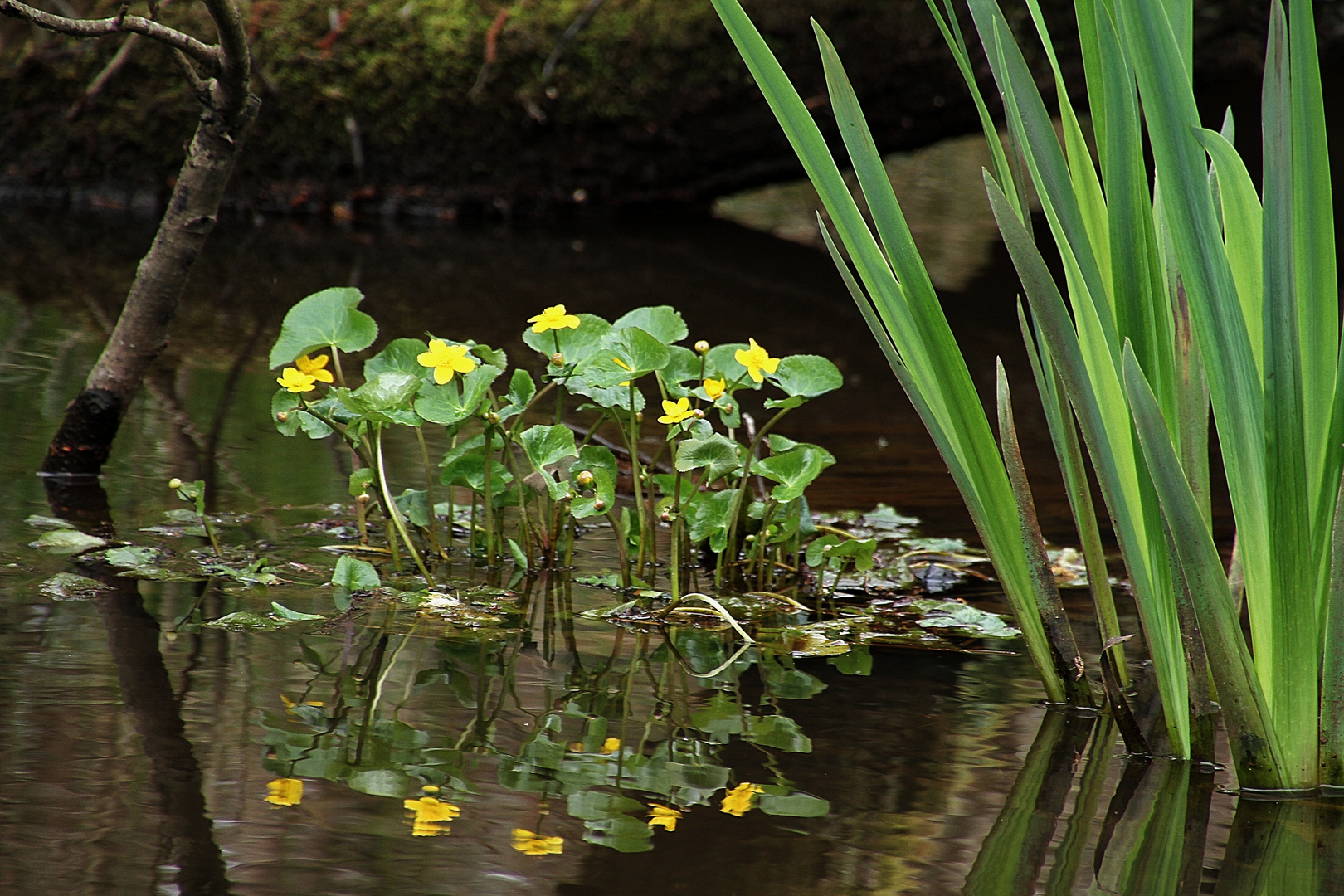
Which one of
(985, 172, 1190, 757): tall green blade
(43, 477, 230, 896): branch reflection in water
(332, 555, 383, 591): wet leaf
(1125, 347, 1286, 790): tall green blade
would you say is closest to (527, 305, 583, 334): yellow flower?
(332, 555, 383, 591): wet leaf

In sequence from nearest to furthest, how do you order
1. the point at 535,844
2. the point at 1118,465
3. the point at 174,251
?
the point at 535,844
the point at 1118,465
the point at 174,251

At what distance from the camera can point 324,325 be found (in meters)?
1.60

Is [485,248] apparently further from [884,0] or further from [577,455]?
[577,455]

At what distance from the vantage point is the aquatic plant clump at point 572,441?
1.49 meters

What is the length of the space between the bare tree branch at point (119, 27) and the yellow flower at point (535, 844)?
0.99 metres

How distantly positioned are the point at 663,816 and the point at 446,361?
654 millimetres

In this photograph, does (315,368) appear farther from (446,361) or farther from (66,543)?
(66,543)

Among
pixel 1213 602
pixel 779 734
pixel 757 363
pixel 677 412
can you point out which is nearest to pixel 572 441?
pixel 677 412

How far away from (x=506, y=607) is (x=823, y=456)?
1.47 ft

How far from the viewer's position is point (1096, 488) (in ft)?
7.48

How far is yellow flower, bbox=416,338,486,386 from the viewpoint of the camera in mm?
1396

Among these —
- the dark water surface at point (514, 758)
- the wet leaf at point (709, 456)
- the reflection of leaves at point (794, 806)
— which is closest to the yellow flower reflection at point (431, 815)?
the dark water surface at point (514, 758)

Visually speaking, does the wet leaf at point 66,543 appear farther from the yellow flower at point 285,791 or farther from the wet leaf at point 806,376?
the wet leaf at point 806,376

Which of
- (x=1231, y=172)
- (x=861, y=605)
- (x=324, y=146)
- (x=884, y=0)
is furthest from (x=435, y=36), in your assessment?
(x=1231, y=172)
